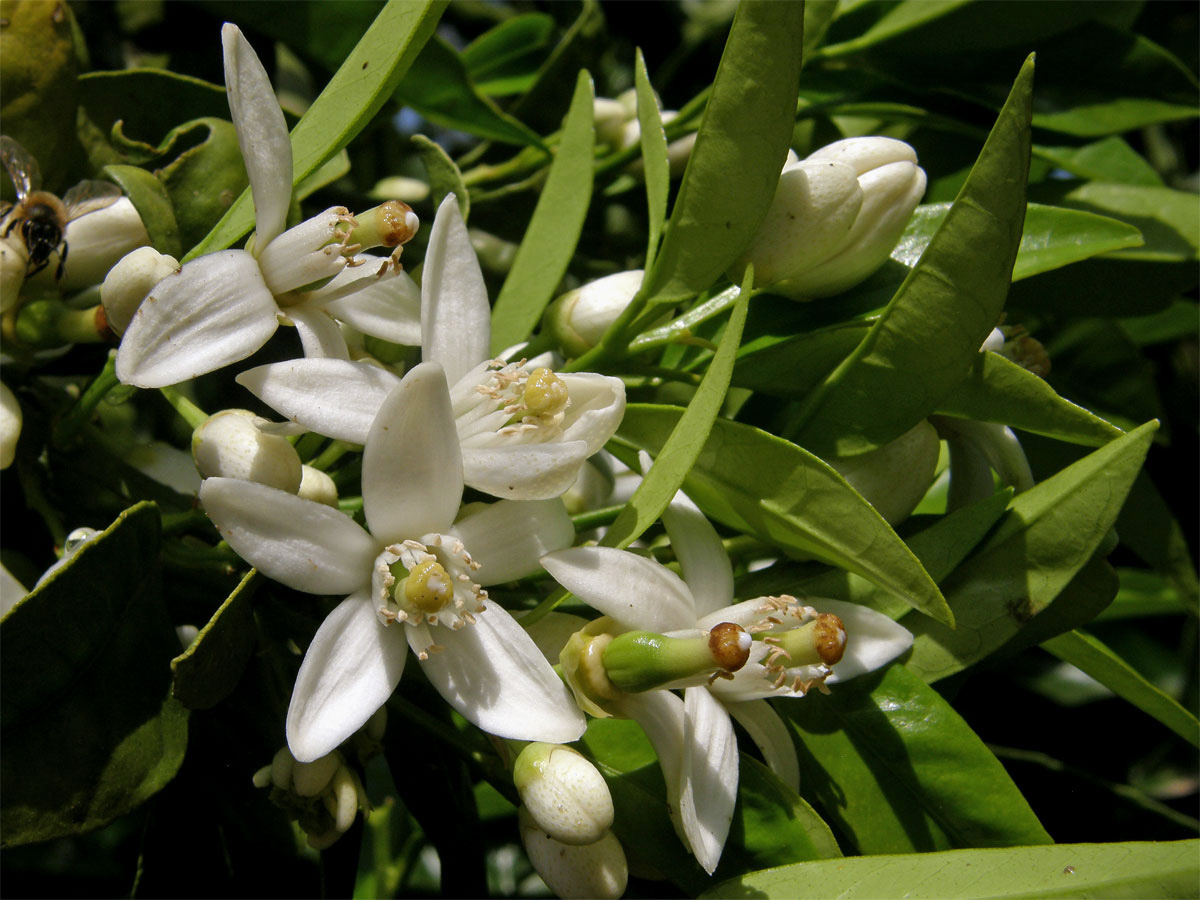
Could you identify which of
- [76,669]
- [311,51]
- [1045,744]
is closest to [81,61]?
[311,51]

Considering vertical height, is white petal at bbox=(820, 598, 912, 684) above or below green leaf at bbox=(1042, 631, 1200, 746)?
above

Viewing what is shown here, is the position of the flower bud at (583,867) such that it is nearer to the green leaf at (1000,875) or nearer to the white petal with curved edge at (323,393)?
the green leaf at (1000,875)

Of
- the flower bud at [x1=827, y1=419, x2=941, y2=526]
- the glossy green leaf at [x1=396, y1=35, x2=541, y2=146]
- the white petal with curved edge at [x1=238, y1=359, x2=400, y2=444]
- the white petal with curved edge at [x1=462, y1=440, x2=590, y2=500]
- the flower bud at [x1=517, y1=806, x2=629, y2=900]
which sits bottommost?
the flower bud at [x1=517, y1=806, x2=629, y2=900]

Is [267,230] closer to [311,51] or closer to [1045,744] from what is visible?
[311,51]

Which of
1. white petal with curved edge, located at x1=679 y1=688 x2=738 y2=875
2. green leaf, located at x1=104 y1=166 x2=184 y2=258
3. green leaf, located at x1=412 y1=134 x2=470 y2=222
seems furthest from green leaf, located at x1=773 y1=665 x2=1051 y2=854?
green leaf, located at x1=104 y1=166 x2=184 y2=258

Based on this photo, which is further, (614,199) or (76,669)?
(614,199)

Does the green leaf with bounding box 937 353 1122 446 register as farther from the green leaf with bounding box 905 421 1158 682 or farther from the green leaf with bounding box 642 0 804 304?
the green leaf with bounding box 642 0 804 304
